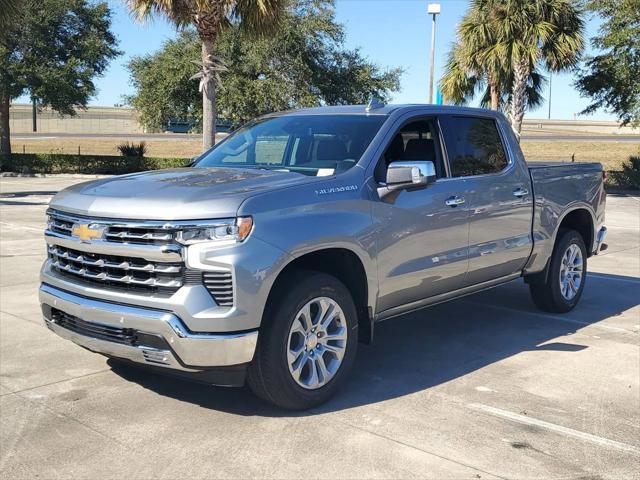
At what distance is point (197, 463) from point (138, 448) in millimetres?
402

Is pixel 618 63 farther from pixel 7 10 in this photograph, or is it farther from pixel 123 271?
pixel 123 271

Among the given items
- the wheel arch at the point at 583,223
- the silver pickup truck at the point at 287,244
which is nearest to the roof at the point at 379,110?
the silver pickup truck at the point at 287,244

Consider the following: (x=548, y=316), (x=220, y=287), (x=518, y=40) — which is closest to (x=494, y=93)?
(x=518, y=40)

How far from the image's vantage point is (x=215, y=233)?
13.0 feet

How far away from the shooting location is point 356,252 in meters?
4.61

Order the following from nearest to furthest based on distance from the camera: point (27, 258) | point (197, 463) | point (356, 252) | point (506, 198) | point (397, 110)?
point (197, 463) → point (356, 252) → point (397, 110) → point (506, 198) → point (27, 258)

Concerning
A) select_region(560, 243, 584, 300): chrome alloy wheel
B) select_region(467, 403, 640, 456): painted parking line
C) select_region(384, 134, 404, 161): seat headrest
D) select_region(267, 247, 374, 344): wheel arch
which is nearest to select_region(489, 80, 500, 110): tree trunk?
select_region(560, 243, 584, 300): chrome alloy wheel

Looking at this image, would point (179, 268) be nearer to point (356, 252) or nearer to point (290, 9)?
point (356, 252)

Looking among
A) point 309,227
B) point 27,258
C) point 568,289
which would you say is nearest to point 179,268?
point 309,227

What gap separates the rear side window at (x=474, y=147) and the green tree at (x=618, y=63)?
680 inches

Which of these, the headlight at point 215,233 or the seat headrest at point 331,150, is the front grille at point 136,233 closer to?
the headlight at point 215,233

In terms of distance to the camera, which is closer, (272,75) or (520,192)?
(520,192)

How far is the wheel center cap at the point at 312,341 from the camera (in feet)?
14.5

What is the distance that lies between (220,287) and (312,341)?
2.69 feet
